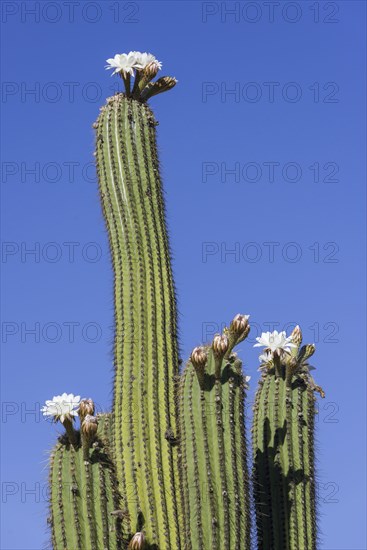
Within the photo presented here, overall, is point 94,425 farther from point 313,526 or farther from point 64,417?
point 313,526

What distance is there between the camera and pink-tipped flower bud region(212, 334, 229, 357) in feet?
29.7

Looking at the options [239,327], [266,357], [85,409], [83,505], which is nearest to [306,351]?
[266,357]

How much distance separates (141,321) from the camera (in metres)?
9.79

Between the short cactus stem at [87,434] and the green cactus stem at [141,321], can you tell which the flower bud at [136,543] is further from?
the short cactus stem at [87,434]

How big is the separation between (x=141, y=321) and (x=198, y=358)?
954 millimetres

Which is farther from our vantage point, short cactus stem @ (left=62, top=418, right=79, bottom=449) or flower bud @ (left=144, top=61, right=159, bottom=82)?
flower bud @ (left=144, top=61, right=159, bottom=82)

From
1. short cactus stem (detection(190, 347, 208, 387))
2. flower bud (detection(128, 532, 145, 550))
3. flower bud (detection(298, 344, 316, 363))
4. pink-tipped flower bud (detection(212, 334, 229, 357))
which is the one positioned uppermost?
flower bud (detection(298, 344, 316, 363))

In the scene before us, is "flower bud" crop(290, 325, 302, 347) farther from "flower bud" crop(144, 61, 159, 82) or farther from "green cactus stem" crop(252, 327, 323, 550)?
"flower bud" crop(144, 61, 159, 82)

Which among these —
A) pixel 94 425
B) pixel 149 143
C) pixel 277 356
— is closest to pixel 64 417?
pixel 94 425

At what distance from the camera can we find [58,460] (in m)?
8.57

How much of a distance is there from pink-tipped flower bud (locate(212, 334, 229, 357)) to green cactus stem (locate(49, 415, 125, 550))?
50.3 inches

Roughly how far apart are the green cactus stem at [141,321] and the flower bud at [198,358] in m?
0.61

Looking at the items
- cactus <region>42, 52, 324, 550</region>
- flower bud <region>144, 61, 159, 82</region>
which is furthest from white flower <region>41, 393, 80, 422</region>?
flower bud <region>144, 61, 159, 82</region>

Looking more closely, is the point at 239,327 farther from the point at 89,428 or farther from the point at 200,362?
the point at 89,428
